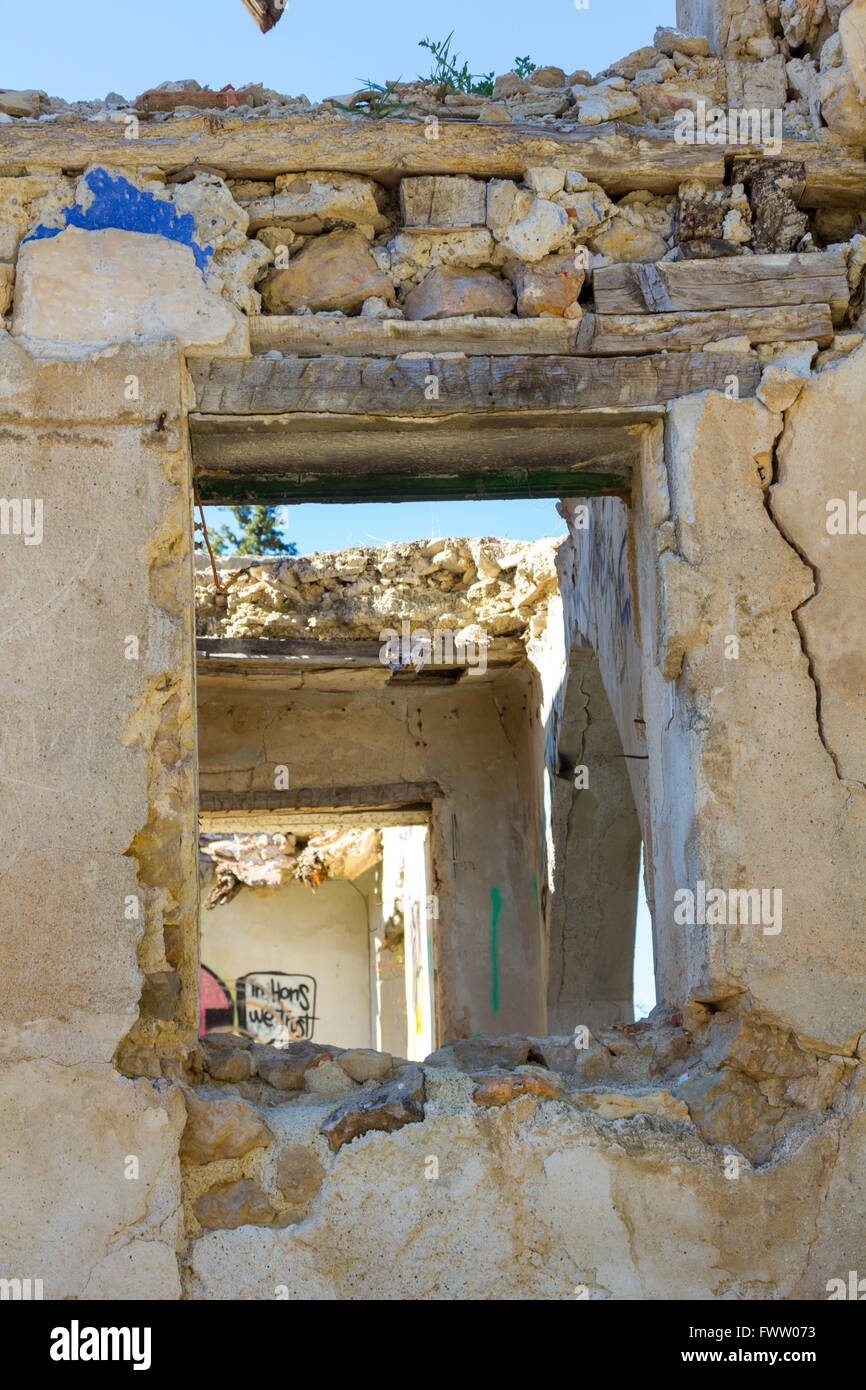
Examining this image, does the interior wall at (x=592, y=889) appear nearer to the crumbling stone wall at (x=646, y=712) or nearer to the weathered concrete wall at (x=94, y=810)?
the crumbling stone wall at (x=646, y=712)

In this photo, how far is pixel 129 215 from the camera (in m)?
3.13

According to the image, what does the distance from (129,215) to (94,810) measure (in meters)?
1.46

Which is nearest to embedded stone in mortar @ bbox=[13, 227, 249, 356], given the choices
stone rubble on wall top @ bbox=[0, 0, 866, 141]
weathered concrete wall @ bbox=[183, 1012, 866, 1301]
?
stone rubble on wall top @ bbox=[0, 0, 866, 141]

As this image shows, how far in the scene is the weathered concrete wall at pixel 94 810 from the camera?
2625mm

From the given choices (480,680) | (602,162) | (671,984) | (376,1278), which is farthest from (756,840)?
(480,680)

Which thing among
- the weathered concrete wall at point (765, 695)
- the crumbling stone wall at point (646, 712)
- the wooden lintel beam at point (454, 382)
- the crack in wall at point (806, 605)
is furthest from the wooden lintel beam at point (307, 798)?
Result: the crack in wall at point (806, 605)

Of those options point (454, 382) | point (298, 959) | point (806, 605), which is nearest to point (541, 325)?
point (454, 382)

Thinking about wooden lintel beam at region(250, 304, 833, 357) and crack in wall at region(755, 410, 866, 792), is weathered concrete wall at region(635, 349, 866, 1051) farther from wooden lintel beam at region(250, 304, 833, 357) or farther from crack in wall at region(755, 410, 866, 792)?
wooden lintel beam at region(250, 304, 833, 357)

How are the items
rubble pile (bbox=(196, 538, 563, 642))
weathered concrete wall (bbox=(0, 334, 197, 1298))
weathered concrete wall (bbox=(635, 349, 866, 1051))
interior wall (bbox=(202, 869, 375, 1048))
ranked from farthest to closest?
1. interior wall (bbox=(202, 869, 375, 1048))
2. rubble pile (bbox=(196, 538, 563, 642))
3. weathered concrete wall (bbox=(635, 349, 866, 1051))
4. weathered concrete wall (bbox=(0, 334, 197, 1298))

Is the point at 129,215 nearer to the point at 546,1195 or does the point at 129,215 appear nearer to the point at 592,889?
the point at 546,1195

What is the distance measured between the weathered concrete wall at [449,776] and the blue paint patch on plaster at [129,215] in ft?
13.1

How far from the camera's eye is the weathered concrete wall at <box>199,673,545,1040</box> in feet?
23.3

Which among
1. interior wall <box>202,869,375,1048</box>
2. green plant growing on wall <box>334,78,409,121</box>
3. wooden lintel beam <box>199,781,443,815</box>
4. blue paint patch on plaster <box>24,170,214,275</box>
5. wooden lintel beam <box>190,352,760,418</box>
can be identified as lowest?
interior wall <box>202,869,375,1048</box>
